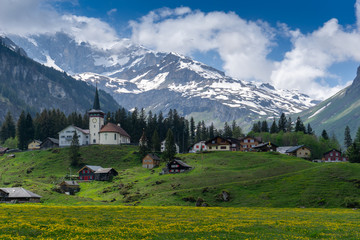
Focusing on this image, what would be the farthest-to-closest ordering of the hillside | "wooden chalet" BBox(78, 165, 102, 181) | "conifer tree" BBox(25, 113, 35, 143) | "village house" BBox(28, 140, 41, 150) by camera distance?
1. "conifer tree" BBox(25, 113, 35, 143)
2. "village house" BBox(28, 140, 41, 150)
3. "wooden chalet" BBox(78, 165, 102, 181)
4. the hillside

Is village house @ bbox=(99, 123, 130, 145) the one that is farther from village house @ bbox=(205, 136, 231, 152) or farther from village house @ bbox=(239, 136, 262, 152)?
village house @ bbox=(239, 136, 262, 152)

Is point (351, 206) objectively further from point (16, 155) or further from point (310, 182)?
point (16, 155)

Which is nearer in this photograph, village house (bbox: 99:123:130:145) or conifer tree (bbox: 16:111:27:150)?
village house (bbox: 99:123:130:145)

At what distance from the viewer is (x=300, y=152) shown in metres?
153

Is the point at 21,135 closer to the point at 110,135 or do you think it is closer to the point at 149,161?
the point at 110,135

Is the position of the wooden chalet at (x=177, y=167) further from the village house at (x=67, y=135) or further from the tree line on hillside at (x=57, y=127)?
the village house at (x=67, y=135)

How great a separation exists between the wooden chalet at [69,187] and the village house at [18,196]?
2306 centimetres

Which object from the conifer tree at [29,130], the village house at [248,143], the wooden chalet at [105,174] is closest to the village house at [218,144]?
the village house at [248,143]

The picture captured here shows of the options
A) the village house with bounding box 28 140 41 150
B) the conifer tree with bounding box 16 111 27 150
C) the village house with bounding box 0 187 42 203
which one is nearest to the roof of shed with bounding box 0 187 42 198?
the village house with bounding box 0 187 42 203

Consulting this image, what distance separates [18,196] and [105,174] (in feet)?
145

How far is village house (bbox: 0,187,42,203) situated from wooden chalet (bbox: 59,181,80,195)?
908 inches

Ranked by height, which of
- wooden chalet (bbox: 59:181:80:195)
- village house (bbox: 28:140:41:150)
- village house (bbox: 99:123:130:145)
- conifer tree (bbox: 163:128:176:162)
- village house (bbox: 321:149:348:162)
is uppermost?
village house (bbox: 99:123:130:145)

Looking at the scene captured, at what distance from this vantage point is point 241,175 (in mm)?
99188

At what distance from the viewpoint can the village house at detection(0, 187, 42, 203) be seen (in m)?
81.3
